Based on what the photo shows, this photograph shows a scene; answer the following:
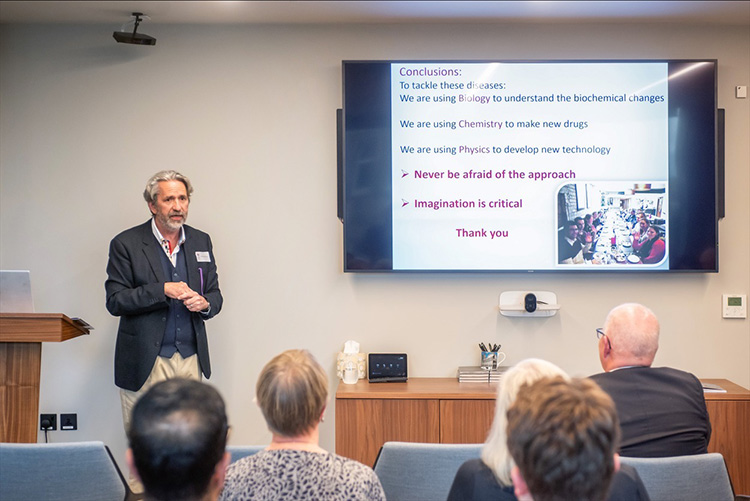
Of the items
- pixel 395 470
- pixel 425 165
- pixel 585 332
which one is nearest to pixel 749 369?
pixel 585 332

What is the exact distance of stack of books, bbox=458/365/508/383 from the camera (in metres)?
4.30

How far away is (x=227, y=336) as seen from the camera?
4570mm

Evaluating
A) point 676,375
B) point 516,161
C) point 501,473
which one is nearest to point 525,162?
point 516,161

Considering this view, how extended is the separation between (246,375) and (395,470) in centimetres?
230

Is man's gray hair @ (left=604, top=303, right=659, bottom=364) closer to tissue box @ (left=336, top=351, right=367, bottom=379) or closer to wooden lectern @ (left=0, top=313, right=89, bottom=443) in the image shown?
tissue box @ (left=336, top=351, right=367, bottom=379)

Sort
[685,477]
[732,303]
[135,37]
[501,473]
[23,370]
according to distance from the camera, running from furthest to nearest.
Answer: [732,303] → [135,37] → [23,370] → [685,477] → [501,473]

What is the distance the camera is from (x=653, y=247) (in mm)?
4387

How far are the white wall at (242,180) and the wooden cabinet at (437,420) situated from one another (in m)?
0.50

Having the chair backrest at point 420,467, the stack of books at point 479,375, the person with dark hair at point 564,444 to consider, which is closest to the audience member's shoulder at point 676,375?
the chair backrest at point 420,467

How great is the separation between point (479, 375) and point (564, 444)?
10.1ft

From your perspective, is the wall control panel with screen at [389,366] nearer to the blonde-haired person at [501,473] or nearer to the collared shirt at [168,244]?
the collared shirt at [168,244]

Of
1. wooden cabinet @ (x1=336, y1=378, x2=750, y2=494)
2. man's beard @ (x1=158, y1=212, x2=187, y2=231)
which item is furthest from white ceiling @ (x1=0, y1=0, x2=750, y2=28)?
wooden cabinet @ (x1=336, y1=378, x2=750, y2=494)

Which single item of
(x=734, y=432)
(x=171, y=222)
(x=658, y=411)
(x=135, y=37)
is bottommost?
(x=734, y=432)

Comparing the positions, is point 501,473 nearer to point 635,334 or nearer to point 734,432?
point 635,334
